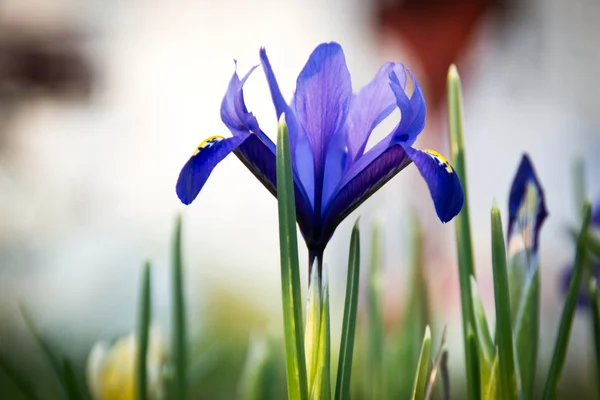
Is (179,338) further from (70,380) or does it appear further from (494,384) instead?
(494,384)

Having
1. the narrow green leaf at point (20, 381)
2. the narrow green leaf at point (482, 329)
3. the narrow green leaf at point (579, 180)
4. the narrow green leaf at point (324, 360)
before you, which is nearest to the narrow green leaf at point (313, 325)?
the narrow green leaf at point (324, 360)

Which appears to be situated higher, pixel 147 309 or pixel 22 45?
pixel 22 45

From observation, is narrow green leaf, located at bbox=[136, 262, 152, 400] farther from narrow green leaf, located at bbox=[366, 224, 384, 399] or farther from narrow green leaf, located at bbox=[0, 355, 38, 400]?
narrow green leaf, located at bbox=[366, 224, 384, 399]

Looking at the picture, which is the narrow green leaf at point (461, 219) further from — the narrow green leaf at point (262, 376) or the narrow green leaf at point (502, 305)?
the narrow green leaf at point (262, 376)

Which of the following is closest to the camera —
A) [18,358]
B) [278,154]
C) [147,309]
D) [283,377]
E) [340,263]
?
[278,154]

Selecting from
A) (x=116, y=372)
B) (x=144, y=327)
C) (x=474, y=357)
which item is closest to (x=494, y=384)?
(x=474, y=357)

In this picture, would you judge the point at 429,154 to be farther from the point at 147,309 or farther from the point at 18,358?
the point at 18,358

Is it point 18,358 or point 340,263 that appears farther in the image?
point 340,263

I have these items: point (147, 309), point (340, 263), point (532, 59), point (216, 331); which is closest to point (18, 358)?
point (216, 331)
